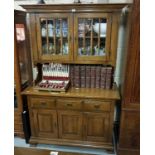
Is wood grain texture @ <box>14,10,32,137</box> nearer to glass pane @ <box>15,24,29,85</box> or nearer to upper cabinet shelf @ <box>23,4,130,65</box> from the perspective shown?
glass pane @ <box>15,24,29,85</box>

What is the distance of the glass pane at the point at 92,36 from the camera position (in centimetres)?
182

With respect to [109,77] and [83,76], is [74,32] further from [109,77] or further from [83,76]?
[109,77]

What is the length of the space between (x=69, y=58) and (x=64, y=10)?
1.76ft

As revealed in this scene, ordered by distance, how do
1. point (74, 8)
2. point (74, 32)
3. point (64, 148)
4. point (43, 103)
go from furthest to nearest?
point (64, 148) → point (43, 103) → point (74, 32) → point (74, 8)

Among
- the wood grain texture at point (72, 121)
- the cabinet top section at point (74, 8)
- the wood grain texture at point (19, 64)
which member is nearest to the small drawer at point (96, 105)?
the wood grain texture at point (72, 121)

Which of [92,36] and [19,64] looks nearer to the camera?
[92,36]

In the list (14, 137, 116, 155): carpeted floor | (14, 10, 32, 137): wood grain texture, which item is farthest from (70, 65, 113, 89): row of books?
(14, 137, 116, 155): carpeted floor

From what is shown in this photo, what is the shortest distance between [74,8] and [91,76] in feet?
2.70

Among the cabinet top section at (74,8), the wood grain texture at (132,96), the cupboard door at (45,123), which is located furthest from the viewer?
the cupboard door at (45,123)

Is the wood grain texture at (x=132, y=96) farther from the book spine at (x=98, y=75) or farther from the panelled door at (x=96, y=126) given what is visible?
the book spine at (x=98, y=75)

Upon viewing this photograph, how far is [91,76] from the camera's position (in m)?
2.06

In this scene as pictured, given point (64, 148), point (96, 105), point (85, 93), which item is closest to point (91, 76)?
point (85, 93)

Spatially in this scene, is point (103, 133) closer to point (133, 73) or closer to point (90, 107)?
point (90, 107)
